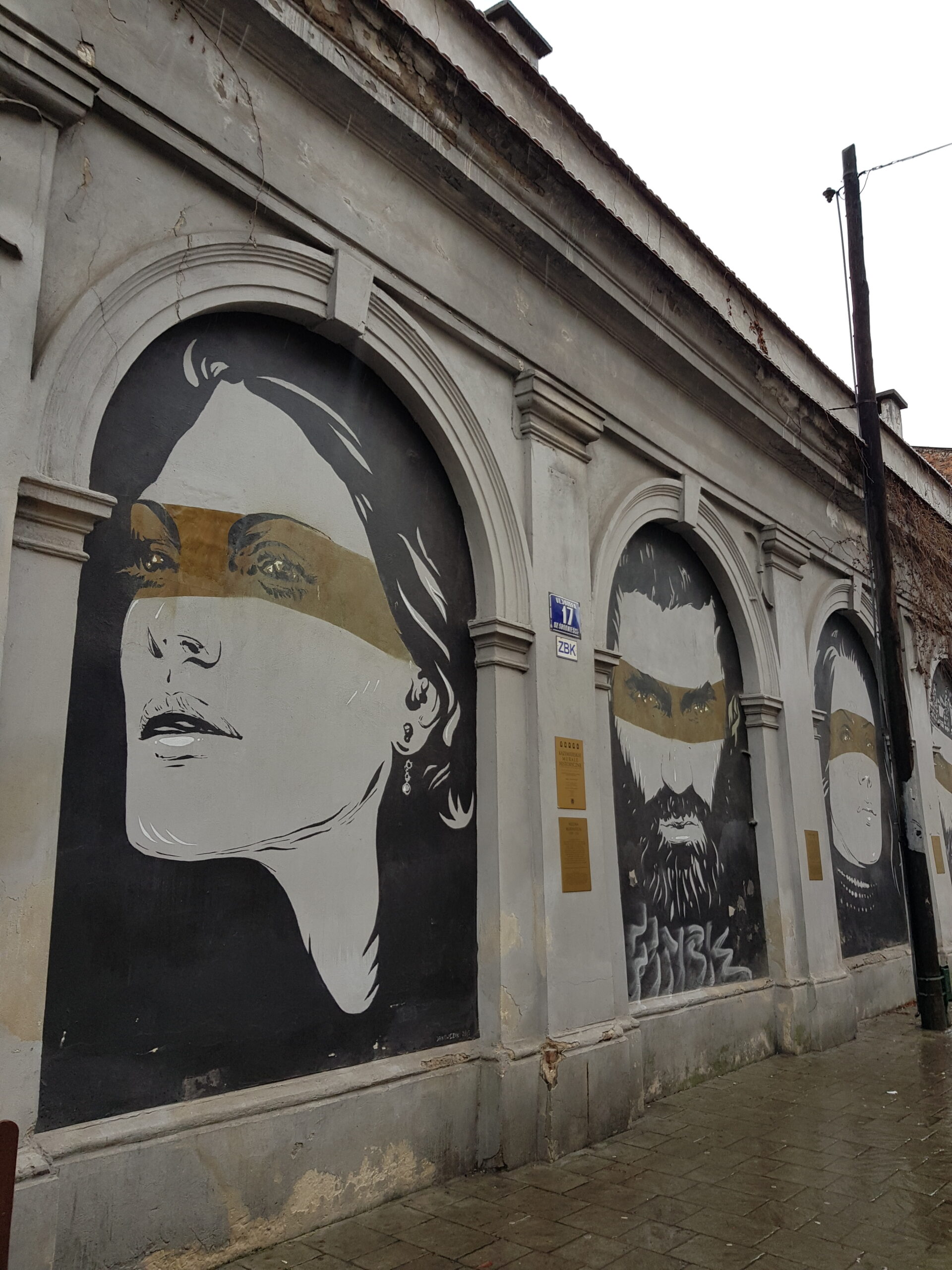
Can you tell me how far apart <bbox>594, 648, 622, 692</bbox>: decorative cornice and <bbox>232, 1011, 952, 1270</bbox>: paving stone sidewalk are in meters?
2.73

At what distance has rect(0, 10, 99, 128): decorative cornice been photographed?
3.62 metres

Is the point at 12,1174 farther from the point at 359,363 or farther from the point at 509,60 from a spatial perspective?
the point at 509,60

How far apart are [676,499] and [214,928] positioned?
5.12 meters

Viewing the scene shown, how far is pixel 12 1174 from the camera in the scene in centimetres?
254

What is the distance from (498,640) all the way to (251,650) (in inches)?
65.7

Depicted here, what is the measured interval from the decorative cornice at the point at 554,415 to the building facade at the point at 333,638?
0.12 ft

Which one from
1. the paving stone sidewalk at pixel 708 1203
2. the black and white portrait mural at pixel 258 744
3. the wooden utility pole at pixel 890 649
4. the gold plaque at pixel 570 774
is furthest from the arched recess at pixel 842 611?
the black and white portrait mural at pixel 258 744

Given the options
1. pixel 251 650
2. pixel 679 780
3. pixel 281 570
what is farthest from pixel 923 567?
pixel 251 650

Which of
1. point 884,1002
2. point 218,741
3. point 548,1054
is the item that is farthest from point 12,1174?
point 884,1002

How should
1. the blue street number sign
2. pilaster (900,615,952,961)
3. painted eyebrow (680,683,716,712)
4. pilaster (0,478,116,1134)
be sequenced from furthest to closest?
pilaster (900,615,952,961) < painted eyebrow (680,683,716,712) < the blue street number sign < pilaster (0,478,116,1134)

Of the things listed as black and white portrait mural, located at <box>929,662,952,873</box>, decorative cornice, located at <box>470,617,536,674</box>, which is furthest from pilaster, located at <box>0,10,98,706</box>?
black and white portrait mural, located at <box>929,662,952,873</box>

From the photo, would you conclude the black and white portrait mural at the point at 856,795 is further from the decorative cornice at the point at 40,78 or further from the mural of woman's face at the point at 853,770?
the decorative cornice at the point at 40,78

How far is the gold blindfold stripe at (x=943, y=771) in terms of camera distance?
41.6 ft

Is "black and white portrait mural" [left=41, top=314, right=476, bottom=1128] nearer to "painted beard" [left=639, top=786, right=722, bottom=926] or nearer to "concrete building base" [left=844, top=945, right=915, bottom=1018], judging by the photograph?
"painted beard" [left=639, top=786, right=722, bottom=926]
